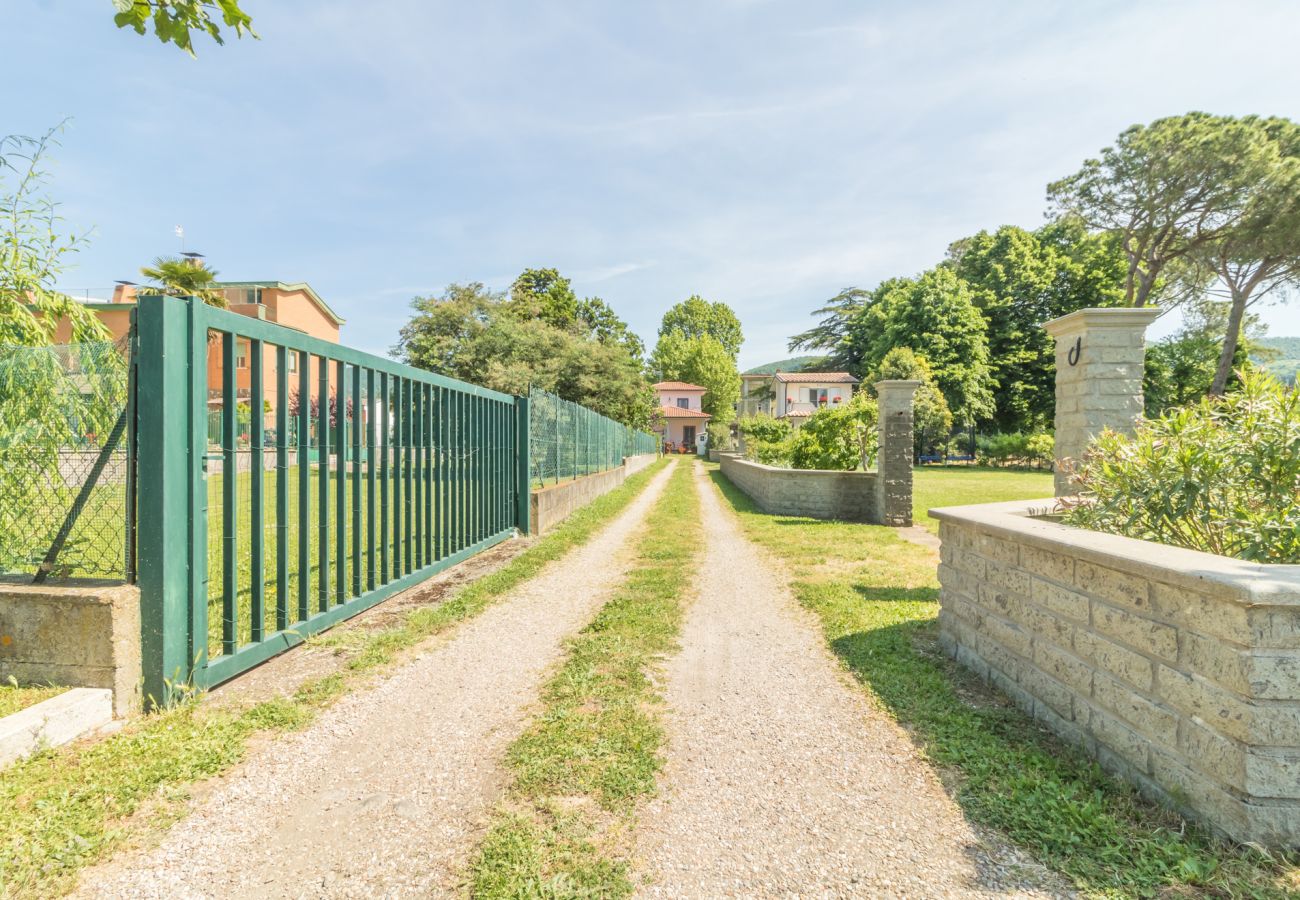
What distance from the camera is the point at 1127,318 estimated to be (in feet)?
16.9

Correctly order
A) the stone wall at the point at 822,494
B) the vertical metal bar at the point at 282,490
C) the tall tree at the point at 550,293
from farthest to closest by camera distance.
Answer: the tall tree at the point at 550,293 → the stone wall at the point at 822,494 → the vertical metal bar at the point at 282,490

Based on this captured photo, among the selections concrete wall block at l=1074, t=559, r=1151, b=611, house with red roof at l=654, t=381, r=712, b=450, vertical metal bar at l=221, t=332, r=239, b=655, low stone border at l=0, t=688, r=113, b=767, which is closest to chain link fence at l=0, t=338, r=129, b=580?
vertical metal bar at l=221, t=332, r=239, b=655

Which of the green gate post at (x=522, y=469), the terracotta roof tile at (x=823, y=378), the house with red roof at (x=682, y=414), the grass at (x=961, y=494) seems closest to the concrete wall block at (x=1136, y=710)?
the green gate post at (x=522, y=469)

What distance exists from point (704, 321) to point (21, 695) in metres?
65.6

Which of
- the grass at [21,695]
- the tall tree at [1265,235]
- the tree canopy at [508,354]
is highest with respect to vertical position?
the tall tree at [1265,235]

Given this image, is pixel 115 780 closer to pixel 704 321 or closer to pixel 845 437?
pixel 845 437

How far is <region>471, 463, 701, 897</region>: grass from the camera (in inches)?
75.0

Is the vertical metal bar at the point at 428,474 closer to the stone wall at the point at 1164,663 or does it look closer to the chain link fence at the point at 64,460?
the chain link fence at the point at 64,460

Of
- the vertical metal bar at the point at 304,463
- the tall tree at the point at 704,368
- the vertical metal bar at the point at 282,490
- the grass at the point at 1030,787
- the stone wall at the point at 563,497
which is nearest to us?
the grass at the point at 1030,787

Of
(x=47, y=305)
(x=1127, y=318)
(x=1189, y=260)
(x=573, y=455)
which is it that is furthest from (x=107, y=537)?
(x=1189, y=260)

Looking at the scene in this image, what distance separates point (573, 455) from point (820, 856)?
1113cm

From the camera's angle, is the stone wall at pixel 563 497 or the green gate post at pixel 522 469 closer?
the green gate post at pixel 522 469

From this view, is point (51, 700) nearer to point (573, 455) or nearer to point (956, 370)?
point (573, 455)

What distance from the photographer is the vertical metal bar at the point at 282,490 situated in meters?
3.82
